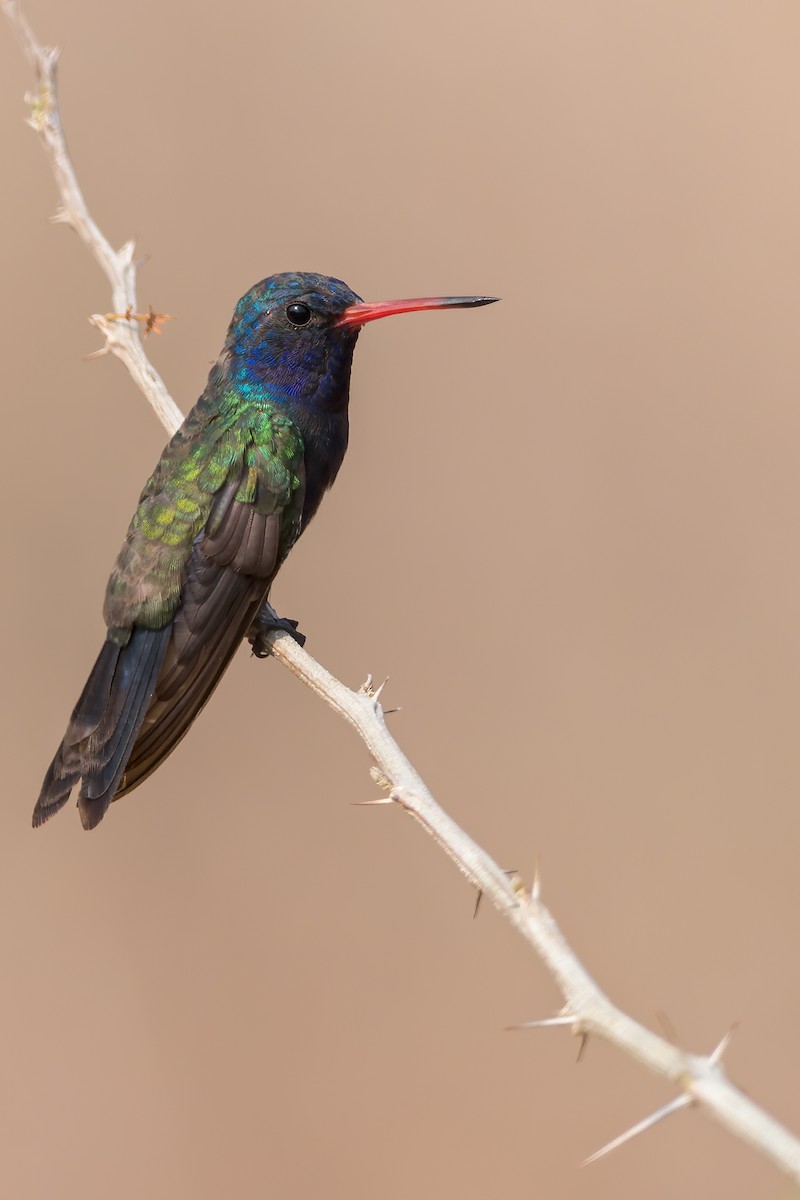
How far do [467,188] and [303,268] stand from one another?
1068 mm

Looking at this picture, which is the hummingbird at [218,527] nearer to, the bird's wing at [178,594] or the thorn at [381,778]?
the bird's wing at [178,594]

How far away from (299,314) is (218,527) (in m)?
0.75

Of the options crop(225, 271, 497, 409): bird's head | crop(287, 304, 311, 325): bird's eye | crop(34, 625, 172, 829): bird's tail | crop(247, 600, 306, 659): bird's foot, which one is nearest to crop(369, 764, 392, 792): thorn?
crop(34, 625, 172, 829): bird's tail

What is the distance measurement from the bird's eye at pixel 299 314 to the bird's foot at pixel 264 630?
0.92 meters

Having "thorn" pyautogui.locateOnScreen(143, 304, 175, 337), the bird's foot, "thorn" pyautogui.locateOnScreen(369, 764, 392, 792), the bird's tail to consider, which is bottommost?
"thorn" pyautogui.locateOnScreen(369, 764, 392, 792)

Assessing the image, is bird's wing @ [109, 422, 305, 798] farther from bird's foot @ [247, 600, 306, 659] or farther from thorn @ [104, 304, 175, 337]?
thorn @ [104, 304, 175, 337]

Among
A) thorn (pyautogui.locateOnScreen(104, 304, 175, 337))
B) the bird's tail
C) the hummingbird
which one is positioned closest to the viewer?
the bird's tail

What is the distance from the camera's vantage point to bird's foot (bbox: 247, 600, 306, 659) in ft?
12.5

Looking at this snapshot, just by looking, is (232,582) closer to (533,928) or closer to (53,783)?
(53,783)

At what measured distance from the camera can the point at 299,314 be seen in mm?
3781

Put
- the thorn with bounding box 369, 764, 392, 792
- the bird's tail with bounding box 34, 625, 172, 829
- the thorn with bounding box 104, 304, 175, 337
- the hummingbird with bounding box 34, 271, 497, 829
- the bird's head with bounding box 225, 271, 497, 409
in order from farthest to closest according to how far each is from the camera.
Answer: the thorn with bounding box 104, 304, 175, 337 < the bird's head with bounding box 225, 271, 497, 409 < the hummingbird with bounding box 34, 271, 497, 829 < the bird's tail with bounding box 34, 625, 172, 829 < the thorn with bounding box 369, 764, 392, 792

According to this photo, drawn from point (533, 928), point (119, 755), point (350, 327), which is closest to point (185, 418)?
point (350, 327)

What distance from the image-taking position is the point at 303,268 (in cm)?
589

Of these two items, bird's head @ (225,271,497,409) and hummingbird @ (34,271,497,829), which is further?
bird's head @ (225,271,497,409)
